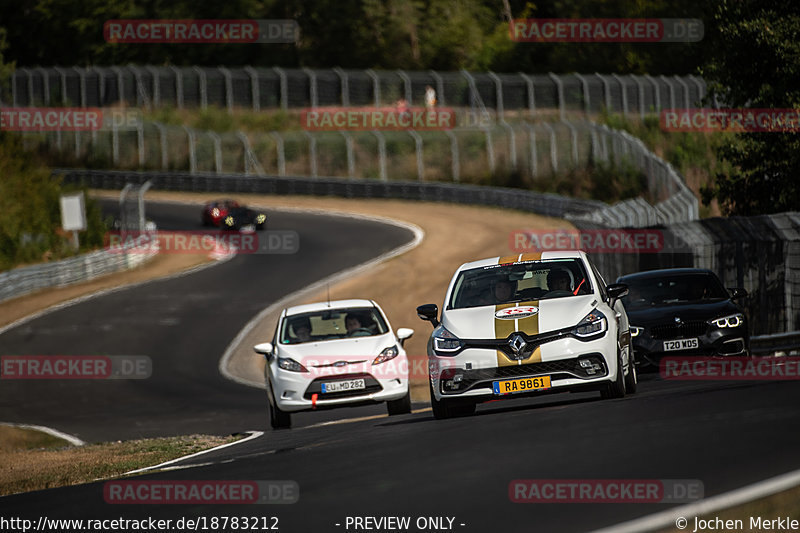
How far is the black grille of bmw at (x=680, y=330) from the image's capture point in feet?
52.2

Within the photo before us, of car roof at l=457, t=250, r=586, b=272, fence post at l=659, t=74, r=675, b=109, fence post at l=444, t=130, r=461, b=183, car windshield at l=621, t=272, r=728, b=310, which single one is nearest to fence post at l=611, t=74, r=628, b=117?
fence post at l=659, t=74, r=675, b=109

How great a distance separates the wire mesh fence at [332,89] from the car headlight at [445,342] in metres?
41.7

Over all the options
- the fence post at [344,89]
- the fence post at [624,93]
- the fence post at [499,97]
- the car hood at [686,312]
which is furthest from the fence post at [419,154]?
the car hood at [686,312]

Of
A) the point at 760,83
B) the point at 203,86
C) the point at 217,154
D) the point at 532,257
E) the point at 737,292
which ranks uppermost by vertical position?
the point at 203,86

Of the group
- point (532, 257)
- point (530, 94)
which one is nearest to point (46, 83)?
point (530, 94)

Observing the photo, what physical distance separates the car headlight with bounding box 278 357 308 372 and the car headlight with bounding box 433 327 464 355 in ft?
10.9

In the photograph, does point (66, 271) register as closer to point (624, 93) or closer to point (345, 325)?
point (345, 325)

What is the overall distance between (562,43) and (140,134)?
28687 mm

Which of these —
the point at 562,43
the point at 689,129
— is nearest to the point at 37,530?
the point at 689,129

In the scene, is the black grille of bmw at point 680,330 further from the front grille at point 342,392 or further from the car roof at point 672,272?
the front grille at point 342,392

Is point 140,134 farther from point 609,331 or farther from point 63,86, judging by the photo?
point 609,331

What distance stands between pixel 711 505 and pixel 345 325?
987cm

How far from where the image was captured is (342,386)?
1475 cm

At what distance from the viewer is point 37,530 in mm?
7594
